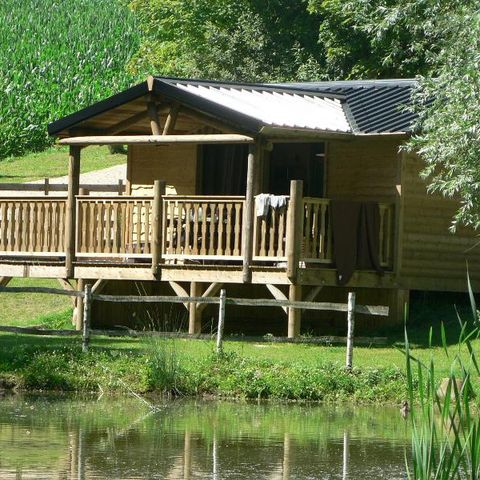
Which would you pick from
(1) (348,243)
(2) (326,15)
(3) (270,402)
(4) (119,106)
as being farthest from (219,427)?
(2) (326,15)

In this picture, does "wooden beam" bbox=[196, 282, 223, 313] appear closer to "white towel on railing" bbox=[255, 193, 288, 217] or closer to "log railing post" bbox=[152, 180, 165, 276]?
"log railing post" bbox=[152, 180, 165, 276]

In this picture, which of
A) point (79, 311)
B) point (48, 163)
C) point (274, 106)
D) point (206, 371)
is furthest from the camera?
point (48, 163)

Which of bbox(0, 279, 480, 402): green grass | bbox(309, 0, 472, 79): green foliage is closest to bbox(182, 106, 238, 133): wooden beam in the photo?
bbox(0, 279, 480, 402): green grass

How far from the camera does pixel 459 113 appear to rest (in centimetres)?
1942

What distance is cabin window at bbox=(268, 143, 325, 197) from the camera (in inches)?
999

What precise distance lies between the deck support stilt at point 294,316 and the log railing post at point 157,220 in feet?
7.81

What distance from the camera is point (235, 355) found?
62.1 ft

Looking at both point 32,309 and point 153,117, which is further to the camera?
point 32,309

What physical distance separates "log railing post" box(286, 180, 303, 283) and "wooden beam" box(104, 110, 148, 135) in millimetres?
3595

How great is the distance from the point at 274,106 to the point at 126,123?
8.33 ft

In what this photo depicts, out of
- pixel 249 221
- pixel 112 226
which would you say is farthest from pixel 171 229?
pixel 112 226

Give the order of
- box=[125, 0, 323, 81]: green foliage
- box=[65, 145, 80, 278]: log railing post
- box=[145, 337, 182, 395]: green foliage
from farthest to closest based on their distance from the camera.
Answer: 1. box=[125, 0, 323, 81]: green foliage
2. box=[65, 145, 80, 278]: log railing post
3. box=[145, 337, 182, 395]: green foliage

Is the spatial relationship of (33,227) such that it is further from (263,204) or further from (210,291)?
(263,204)

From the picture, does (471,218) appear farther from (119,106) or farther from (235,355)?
(119,106)
